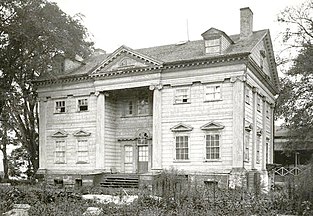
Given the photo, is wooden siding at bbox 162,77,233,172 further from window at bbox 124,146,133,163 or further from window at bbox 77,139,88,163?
window at bbox 77,139,88,163

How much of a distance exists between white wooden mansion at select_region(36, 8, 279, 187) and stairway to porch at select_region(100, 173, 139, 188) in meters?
0.83

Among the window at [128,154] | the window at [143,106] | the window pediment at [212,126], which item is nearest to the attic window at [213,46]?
the window pediment at [212,126]

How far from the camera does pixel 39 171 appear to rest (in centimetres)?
3466

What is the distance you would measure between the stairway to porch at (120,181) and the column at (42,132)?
6.31m

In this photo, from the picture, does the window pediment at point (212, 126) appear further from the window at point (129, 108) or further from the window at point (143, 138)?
the window at point (129, 108)

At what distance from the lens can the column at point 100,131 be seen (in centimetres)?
3189

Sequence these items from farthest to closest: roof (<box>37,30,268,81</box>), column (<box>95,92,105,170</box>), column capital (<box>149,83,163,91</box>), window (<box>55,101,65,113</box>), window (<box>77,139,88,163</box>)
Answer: window (<box>55,101,65,113</box>) → window (<box>77,139,88,163</box>) → column (<box>95,92,105,170</box>) → column capital (<box>149,83,163,91</box>) → roof (<box>37,30,268,81</box>)

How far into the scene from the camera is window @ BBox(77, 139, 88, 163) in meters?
33.2

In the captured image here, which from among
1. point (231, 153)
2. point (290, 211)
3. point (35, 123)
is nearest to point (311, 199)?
point (290, 211)

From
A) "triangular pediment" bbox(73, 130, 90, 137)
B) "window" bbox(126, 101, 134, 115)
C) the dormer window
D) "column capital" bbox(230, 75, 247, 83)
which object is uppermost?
the dormer window

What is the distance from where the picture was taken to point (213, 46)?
28734 mm

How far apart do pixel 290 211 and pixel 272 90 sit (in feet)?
75.7

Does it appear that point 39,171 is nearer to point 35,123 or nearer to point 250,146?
point 35,123

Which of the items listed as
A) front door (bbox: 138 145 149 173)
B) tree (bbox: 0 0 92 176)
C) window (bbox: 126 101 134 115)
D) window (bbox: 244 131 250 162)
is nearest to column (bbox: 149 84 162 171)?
front door (bbox: 138 145 149 173)
